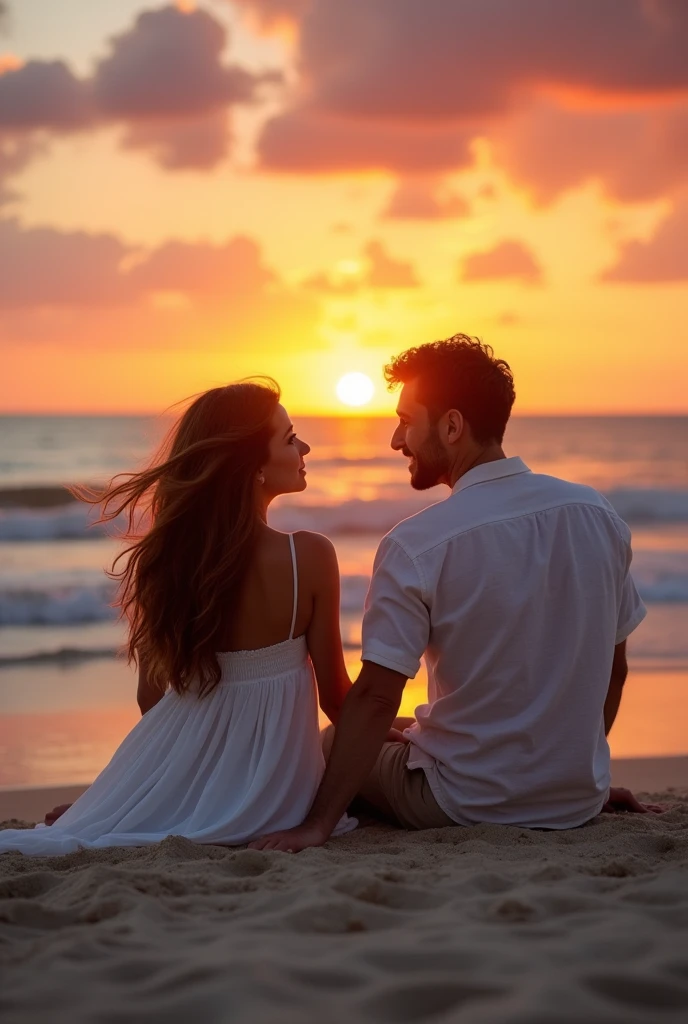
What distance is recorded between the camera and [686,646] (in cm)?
973

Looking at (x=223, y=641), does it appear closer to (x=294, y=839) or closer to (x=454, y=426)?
(x=294, y=839)

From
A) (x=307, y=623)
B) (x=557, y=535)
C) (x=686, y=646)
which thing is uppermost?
(x=557, y=535)

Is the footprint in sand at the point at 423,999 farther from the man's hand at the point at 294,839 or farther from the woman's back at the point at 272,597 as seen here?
the woman's back at the point at 272,597

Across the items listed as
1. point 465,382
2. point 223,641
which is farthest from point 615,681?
point 223,641

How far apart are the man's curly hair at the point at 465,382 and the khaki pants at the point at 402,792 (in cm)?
113

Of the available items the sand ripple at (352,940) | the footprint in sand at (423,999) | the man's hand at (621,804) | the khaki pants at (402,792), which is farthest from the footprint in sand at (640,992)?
the man's hand at (621,804)

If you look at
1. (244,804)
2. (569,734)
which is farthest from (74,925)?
(569,734)

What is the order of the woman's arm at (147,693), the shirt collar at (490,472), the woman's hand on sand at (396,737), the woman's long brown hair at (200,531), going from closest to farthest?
the shirt collar at (490,472)
the woman's long brown hair at (200,531)
the woman's hand on sand at (396,737)
the woman's arm at (147,693)

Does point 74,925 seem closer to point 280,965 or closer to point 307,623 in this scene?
point 280,965

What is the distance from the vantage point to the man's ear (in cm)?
356

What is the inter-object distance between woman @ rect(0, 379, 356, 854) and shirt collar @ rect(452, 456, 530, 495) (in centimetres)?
54

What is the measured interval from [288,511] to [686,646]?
12473mm

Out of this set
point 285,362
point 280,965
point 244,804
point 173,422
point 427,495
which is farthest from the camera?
point 285,362

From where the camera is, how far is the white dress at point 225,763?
368 cm
